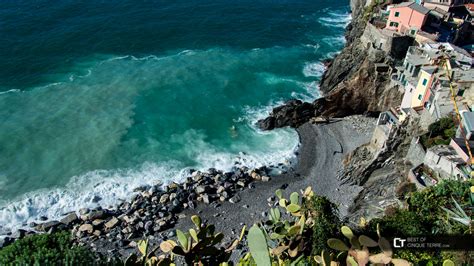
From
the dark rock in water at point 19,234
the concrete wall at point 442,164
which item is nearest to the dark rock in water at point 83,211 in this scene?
the dark rock in water at point 19,234

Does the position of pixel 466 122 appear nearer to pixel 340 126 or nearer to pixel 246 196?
pixel 340 126

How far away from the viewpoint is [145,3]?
89.2 metres

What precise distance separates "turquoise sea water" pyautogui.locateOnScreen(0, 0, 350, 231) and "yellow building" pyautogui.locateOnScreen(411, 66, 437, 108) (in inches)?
653

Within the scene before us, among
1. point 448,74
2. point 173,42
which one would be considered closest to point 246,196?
point 448,74

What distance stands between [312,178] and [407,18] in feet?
109

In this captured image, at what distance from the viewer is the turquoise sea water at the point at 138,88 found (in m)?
47.6

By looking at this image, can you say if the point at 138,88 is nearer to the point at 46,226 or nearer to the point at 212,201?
the point at 212,201

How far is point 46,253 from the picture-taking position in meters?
16.5

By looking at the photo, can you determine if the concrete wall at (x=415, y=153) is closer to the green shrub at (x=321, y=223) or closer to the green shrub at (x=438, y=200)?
the green shrub at (x=438, y=200)

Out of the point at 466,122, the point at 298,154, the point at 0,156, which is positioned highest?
the point at 466,122

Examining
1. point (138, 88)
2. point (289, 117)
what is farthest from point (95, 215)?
point (289, 117)

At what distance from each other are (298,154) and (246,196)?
34.6ft

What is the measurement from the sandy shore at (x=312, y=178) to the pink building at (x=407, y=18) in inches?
686

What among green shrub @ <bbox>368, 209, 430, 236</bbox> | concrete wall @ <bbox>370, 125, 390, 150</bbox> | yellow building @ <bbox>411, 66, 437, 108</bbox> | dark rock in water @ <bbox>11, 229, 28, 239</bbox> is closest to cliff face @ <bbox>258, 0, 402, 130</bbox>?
yellow building @ <bbox>411, 66, 437, 108</bbox>
